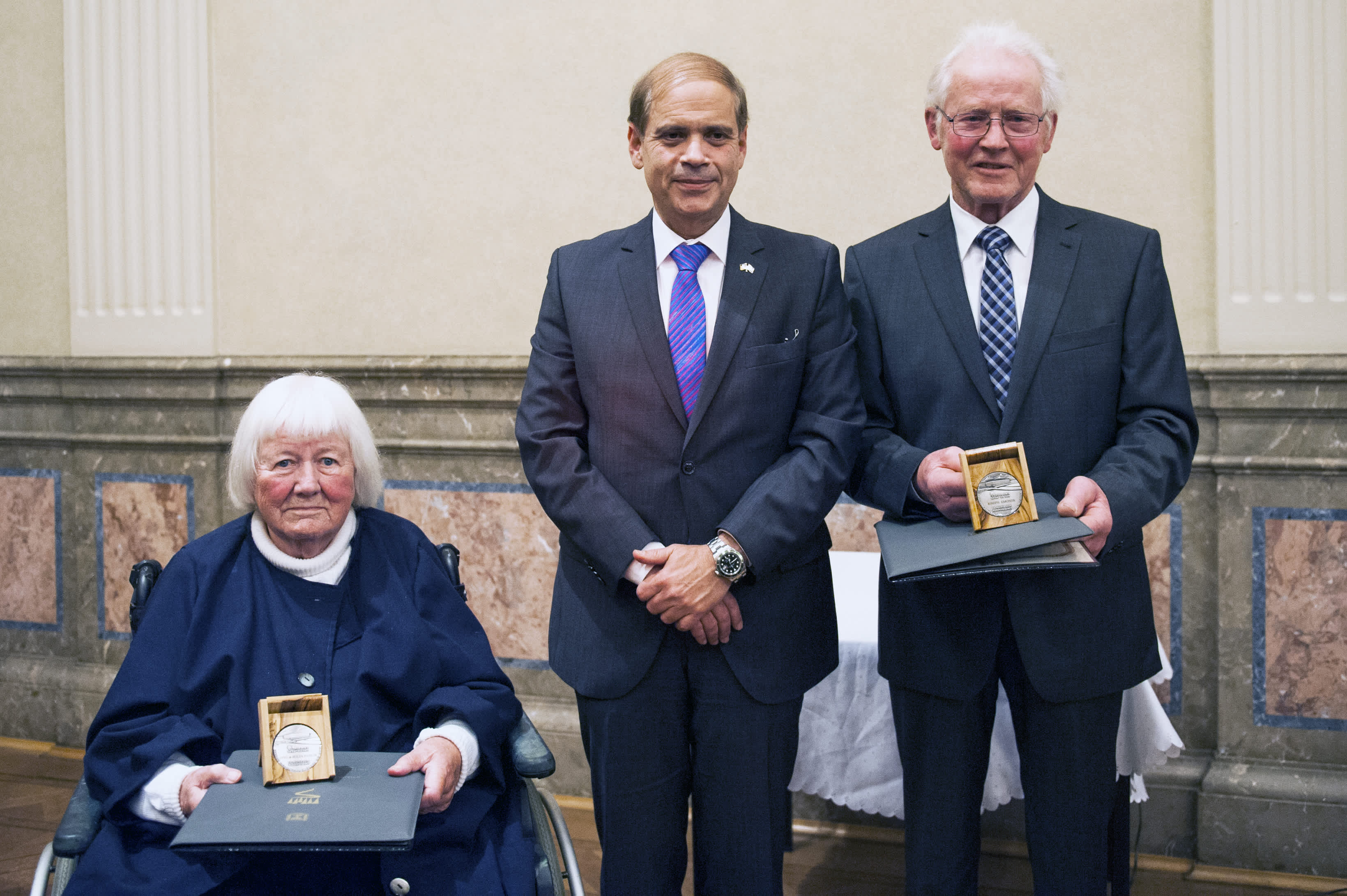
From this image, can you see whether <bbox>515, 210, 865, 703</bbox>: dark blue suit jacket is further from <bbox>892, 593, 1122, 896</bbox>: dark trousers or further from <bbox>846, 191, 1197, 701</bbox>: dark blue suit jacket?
<bbox>892, 593, 1122, 896</bbox>: dark trousers

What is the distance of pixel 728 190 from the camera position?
212 centimetres

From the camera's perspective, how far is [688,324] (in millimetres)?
2092

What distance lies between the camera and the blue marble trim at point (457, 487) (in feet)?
13.8

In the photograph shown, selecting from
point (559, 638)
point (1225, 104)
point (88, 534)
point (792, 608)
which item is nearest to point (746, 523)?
point (792, 608)

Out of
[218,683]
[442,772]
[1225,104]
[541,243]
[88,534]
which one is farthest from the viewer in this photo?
[88,534]

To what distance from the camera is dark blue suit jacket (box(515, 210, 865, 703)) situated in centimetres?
202

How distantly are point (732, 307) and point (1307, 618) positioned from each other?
93.8 inches

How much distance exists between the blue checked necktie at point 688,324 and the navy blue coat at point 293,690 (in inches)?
25.4

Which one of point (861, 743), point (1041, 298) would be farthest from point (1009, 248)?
point (861, 743)

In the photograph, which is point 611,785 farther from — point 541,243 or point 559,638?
point 541,243

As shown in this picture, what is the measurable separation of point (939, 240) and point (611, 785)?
115cm

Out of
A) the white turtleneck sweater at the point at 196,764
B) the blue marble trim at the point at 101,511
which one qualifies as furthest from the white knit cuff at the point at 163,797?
the blue marble trim at the point at 101,511

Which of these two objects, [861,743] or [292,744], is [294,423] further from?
[861,743]

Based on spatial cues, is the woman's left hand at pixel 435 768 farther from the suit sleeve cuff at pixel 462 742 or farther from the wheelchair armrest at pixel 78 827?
the wheelchair armrest at pixel 78 827
